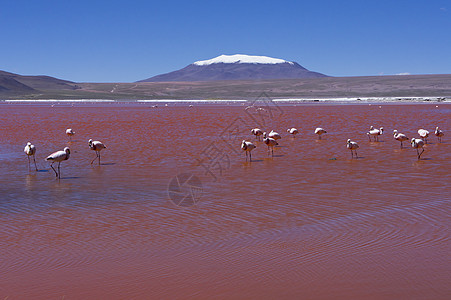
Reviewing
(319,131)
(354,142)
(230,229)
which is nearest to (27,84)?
(319,131)

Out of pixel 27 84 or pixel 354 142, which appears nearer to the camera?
pixel 354 142

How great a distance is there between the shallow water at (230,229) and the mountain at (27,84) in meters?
120

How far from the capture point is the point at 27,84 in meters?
164

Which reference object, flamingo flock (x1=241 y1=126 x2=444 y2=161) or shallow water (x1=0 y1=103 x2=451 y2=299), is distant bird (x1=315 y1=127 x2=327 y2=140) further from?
shallow water (x1=0 y1=103 x2=451 y2=299)

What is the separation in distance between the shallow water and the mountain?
119972 millimetres

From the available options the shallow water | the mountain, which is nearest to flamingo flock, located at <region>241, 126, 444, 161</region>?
the shallow water

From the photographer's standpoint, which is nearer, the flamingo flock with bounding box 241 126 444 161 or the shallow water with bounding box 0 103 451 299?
the shallow water with bounding box 0 103 451 299

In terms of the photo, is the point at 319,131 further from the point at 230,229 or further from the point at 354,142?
the point at 230,229

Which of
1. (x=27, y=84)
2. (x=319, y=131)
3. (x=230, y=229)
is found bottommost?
(x=230, y=229)

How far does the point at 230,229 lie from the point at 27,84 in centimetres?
17082

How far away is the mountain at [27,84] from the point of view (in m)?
129

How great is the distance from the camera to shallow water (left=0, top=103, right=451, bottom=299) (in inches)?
217

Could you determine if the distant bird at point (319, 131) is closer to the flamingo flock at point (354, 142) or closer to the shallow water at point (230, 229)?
the flamingo flock at point (354, 142)

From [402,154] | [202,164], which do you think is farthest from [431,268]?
[402,154]
